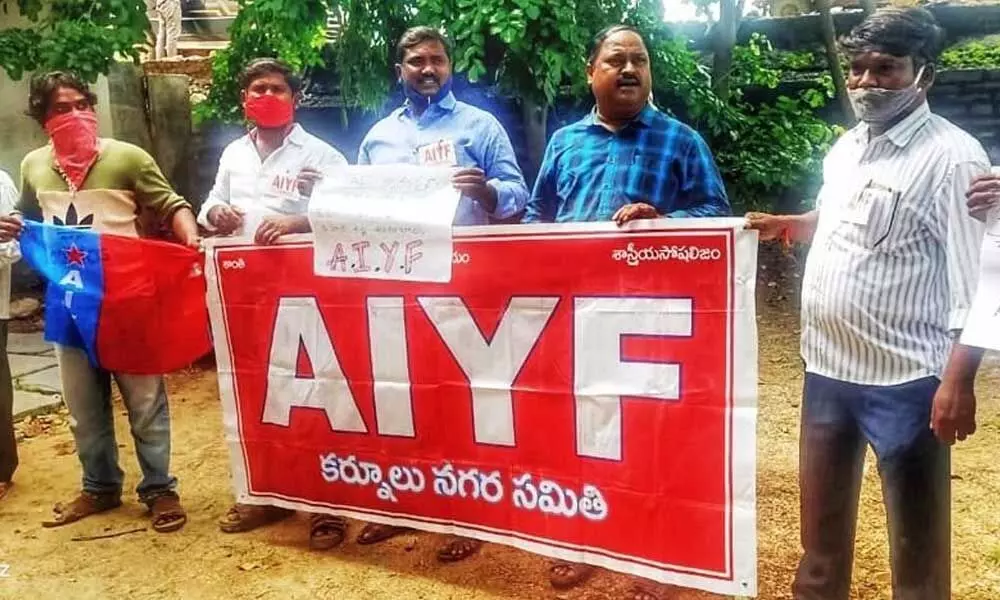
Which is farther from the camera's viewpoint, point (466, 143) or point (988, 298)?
point (466, 143)

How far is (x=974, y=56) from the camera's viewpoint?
302 inches

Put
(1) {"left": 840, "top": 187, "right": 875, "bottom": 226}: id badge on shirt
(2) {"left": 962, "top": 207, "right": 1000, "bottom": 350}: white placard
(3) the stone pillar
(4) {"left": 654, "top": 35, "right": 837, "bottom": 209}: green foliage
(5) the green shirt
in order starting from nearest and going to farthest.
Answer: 1. (2) {"left": 962, "top": 207, "right": 1000, "bottom": 350}: white placard
2. (1) {"left": 840, "top": 187, "right": 875, "bottom": 226}: id badge on shirt
3. (5) the green shirt
4. (4) {"left": 654, "top": 35, "right": 837, "bottom": 209}: green foliage
5. (3) the stone pillar

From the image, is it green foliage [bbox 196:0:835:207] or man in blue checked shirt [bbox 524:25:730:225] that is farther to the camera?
green foliage [bbox 196:0:835:207]

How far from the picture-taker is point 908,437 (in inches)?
84.0

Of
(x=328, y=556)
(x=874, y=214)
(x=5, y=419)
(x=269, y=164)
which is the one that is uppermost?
(x=269, y=164)

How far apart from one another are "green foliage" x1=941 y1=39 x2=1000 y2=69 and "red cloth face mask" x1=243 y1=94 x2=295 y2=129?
6278 millimetres

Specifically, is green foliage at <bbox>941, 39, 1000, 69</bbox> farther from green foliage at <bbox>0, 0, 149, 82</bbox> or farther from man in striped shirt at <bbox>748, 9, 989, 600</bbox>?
green foliage at <bbox>0, 0, 149, 82</bbox>

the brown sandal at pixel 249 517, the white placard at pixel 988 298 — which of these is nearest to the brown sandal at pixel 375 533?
the brown sandal at pixel 249 517

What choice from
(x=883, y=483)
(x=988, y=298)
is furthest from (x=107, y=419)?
(x=988, y=298)

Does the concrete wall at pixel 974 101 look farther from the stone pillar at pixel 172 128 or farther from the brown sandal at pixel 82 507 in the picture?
the brown sandal at pixel 82 507

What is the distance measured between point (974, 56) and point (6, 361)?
7683 mm

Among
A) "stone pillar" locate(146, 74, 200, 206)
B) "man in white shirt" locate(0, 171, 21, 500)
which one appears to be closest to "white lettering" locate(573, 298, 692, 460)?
"man in white shirt" locate(0, 171, 21, 500)

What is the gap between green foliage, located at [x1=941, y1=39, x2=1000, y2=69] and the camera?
24.6 feet

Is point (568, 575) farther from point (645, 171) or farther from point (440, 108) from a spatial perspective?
point (440, 108)
